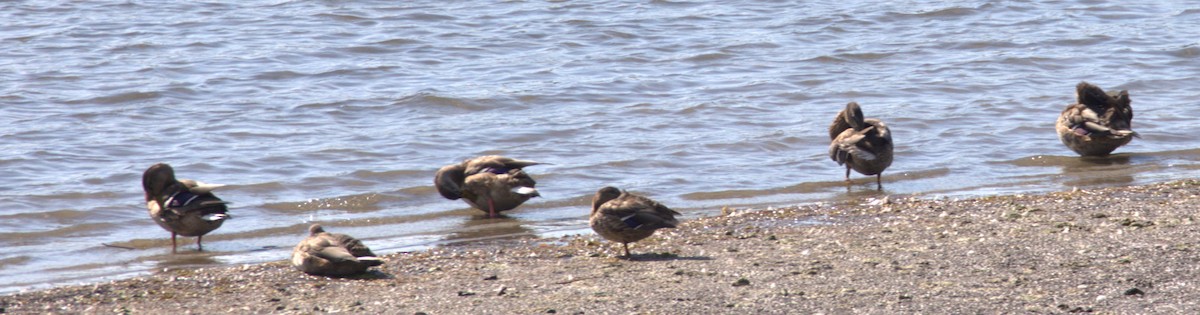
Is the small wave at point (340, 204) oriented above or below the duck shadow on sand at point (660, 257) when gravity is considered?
below

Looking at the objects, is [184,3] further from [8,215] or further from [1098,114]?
[1098,114]

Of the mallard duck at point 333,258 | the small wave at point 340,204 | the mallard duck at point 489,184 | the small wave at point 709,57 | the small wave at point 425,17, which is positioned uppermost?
the mallard duck at point 333,258

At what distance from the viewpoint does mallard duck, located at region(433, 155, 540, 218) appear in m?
12.0

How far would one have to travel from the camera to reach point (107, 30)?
2288 cm

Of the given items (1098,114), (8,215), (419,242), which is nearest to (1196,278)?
(419,242)

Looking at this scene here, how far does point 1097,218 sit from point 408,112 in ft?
29.8

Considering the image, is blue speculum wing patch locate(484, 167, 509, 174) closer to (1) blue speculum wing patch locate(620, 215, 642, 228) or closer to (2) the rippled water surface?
(2) the rippled water surface

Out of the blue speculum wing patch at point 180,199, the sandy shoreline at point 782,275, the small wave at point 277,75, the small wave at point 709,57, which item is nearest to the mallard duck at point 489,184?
the sandy shoreline at point 782,275

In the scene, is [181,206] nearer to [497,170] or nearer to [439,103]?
[497,170]

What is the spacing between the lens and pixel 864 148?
1290cm

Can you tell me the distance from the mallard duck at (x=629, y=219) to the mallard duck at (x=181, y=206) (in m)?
2.85

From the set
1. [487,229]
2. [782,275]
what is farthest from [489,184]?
[782,275]

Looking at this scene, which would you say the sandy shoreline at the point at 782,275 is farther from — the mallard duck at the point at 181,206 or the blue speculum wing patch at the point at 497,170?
the blue speculum wing patch at the point at 497,170

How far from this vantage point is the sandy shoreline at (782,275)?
763cm
